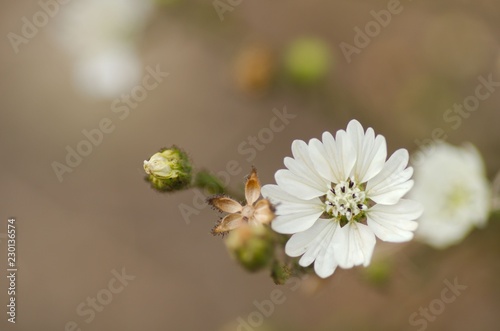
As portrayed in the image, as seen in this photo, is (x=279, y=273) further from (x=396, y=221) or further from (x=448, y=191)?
(x=448, y=191)

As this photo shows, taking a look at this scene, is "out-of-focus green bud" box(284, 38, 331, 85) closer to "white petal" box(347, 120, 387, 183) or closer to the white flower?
the white flower

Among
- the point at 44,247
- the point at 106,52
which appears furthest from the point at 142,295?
the point at 106,52

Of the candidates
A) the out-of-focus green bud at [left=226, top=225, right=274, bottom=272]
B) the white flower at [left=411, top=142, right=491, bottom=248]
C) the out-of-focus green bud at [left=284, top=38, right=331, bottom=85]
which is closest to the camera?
the out-of-focus green bud at [left=226, top=225, right=274, bottom=272]

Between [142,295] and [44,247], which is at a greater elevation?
[44,247]

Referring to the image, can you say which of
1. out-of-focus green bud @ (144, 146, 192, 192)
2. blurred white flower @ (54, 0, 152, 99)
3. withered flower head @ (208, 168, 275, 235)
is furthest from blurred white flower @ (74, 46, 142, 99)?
withered flower head @ (208, 168, 275, 235)

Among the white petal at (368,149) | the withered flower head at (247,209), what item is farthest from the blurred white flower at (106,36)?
the white petal at (368,149)

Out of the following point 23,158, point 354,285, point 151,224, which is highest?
point 23,158

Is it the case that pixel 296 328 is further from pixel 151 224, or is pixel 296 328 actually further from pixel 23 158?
pixel 23 158
